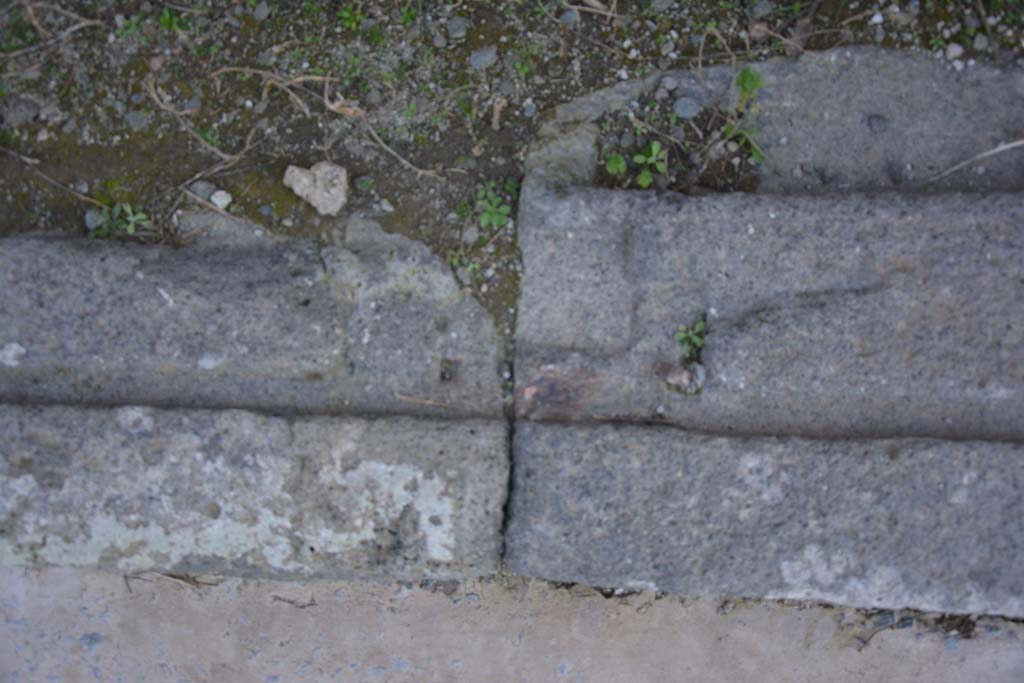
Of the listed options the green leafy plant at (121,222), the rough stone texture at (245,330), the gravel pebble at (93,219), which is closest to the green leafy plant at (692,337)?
the rough stone texture at (245,330)

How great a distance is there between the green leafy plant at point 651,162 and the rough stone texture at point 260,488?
2.54 feet

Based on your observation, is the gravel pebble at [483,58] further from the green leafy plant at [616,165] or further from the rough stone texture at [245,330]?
the rough stone texture at [245,330]

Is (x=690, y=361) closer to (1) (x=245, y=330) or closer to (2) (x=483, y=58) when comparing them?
(2) (x=483, y=58)

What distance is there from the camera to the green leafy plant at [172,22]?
7.64 feet

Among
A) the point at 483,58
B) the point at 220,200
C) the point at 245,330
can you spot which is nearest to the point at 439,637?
the point at 245,330

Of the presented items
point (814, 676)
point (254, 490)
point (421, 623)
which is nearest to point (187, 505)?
point (254, 490)

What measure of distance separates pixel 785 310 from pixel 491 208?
2.68ft

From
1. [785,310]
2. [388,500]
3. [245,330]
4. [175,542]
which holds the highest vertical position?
[785,310]

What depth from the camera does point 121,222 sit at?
2281 millimetres

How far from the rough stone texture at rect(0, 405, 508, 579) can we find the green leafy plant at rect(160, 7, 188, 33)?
3.61 feet

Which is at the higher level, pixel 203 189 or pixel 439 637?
pixel 203 189

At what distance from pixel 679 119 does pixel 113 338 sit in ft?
5.36

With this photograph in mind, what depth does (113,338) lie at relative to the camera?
2.15 meters

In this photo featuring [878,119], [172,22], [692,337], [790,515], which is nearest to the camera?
[790,515]
